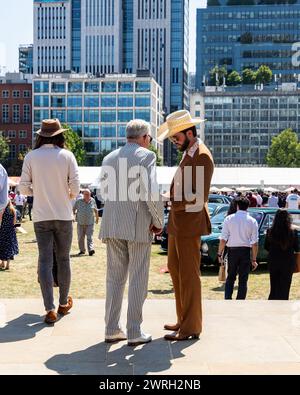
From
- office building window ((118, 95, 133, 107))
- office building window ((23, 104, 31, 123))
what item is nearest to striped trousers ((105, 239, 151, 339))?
office building window ((118, 95, 133, 107))

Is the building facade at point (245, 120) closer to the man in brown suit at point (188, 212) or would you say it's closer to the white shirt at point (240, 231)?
the white shirt at point (240, 231)

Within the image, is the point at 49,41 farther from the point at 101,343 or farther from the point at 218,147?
the point at 101,343

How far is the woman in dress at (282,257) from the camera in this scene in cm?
891

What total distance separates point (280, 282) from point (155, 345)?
12.6 ft

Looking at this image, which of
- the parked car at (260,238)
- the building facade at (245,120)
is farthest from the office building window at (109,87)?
the parked car at (260,238)

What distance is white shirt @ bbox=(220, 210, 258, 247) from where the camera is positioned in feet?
31.2

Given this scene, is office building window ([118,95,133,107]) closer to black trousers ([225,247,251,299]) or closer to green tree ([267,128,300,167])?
green tree ([267,128,300,167])

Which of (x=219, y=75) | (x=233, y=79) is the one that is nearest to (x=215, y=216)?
(x=233, y=79)

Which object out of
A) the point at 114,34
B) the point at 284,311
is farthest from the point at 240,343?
the point at 114,34

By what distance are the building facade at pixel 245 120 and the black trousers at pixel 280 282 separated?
139 m

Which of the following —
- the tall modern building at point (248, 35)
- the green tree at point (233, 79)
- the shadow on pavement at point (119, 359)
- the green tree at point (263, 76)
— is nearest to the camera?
the shadow on pavement at point (119, 359)

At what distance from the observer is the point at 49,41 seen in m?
164

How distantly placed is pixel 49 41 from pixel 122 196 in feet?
541

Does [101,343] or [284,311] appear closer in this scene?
[101,343]
